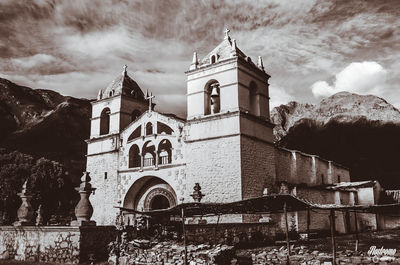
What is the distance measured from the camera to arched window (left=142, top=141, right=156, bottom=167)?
23.5 metres

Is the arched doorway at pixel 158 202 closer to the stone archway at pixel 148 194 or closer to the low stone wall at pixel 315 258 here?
the stone archway at pixel 148 194

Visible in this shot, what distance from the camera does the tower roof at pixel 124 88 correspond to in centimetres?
2575

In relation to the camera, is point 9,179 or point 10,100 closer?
point 9,179

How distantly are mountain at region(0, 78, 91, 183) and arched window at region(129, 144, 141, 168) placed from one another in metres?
20.6

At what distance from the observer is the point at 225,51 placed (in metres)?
21.4

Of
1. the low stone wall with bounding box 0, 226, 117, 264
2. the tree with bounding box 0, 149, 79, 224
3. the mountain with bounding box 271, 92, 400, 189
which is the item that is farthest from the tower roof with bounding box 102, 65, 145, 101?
the mountain with bounding box 271, 92, 400, 189

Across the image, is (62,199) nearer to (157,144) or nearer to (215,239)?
(157,144)

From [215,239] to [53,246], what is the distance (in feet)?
20.7

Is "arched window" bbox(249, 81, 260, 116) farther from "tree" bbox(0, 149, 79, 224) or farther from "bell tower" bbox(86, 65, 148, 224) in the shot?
"tree" bbox(0, 149, 79, 224)

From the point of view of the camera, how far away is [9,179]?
2906 cm

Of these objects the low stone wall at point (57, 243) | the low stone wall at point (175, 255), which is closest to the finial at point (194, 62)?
the low stone wall at point (57, 243)

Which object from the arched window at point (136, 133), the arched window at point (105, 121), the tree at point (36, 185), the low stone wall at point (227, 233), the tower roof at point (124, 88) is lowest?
the low stone wall at point (227, 233)

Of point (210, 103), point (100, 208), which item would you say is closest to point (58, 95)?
point (100, 208)

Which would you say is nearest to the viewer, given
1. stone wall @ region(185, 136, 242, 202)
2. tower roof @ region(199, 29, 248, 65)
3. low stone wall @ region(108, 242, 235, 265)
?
low stone wall @ region(108, 242, 235, 265)
